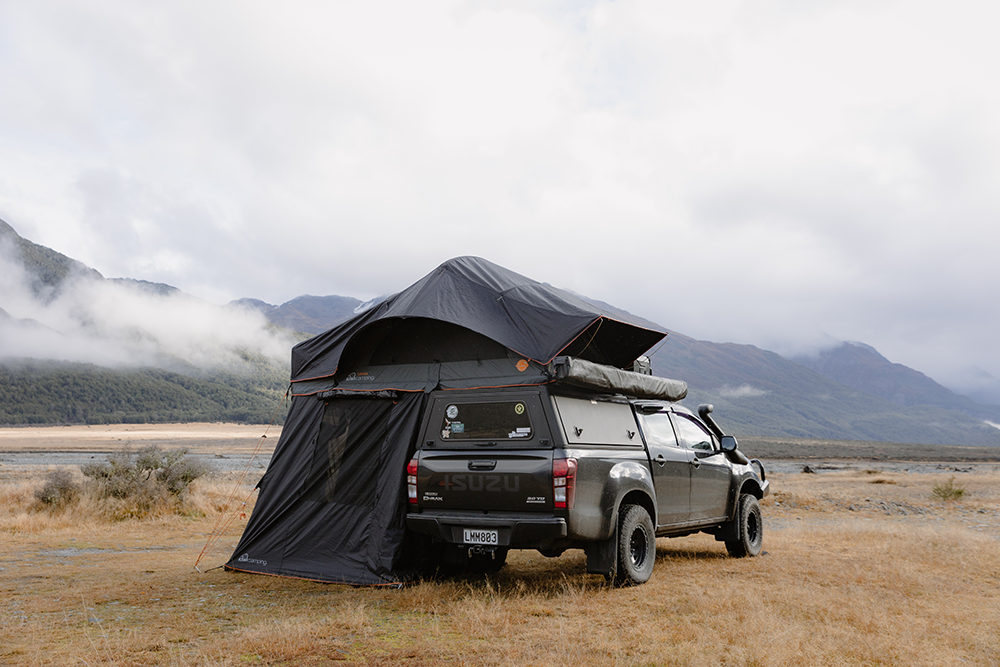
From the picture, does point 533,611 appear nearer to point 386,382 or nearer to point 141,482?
point 386,382

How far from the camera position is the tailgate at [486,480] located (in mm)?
6832

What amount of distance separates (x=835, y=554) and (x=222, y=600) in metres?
7.77

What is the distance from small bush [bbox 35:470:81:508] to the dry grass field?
Result: 2.94 m

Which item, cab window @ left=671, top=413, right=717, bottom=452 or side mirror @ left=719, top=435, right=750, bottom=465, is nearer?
cab window @ left=671, top=413, right=717, bottom=452

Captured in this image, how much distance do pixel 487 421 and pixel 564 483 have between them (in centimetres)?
112

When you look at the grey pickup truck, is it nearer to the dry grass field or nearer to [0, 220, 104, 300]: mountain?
the dry grass field

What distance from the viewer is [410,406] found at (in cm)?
815

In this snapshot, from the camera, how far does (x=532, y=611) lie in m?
6.43

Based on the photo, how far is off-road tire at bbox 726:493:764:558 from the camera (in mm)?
9734

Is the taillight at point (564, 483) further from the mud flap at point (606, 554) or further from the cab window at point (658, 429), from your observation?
the cab window at point (658, 429)

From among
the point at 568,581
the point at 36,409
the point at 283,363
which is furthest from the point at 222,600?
the point at 283,363

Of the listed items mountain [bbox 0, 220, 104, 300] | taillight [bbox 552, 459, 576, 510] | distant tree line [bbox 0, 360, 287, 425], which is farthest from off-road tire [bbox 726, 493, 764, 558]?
mountain [bbox 0, 220, 104, 300]

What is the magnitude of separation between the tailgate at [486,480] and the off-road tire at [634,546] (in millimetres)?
1029

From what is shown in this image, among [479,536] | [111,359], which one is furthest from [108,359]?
[479,536]
